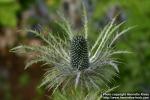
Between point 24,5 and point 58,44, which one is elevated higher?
point 24,5

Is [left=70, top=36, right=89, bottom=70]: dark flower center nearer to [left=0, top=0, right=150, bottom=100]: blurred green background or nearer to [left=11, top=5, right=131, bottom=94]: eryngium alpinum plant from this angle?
[left=11, top=5, right=131, bottom=94]: eryngium alpinum plant

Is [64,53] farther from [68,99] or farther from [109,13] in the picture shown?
[109,13]

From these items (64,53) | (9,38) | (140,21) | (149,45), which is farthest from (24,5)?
(64,53)

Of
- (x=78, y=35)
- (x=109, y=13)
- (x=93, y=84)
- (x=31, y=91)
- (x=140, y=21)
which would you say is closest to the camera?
(x=93, y=84)

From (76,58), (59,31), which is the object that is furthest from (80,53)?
(59,31)

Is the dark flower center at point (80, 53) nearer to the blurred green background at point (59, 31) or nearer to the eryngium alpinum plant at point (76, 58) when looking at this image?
the eryngium alpinum plant at point (76, 58)

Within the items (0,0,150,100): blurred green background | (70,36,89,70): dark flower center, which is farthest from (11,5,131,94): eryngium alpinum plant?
(0,0,150,100): blurred green background
